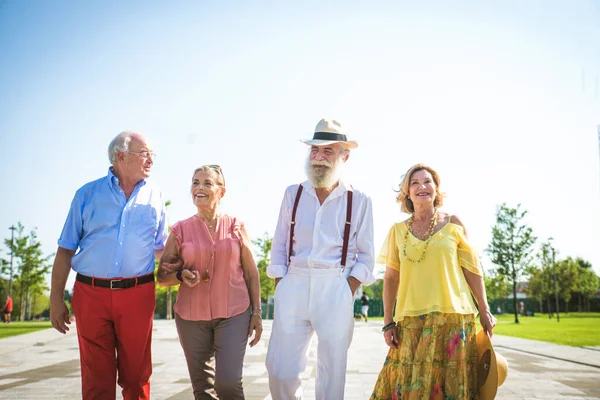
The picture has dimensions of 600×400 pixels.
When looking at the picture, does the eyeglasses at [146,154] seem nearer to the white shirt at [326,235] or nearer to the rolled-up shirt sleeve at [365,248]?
the white shirt at [326,235]

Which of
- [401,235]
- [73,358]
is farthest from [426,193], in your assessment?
[73,358]

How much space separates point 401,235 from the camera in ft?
15.6

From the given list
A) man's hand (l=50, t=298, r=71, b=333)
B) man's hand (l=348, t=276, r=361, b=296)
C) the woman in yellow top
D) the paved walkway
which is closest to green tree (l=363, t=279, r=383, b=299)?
the paved walkway

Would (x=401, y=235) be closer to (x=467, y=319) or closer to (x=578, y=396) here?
(x=467, y=319)

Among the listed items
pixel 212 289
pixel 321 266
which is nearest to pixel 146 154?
pixel 212 289

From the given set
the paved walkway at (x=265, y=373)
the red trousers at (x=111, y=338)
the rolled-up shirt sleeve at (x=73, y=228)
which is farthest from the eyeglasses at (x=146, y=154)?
the paved walkway at (x=265, y=373)

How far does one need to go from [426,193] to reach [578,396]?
461 centimetres

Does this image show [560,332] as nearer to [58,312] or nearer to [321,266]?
[321,266]

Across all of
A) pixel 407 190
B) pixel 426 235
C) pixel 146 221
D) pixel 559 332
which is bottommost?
pixel 559 332

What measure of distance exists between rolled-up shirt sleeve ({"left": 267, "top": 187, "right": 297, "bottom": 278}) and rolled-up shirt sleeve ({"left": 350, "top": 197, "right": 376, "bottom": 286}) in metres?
0.54

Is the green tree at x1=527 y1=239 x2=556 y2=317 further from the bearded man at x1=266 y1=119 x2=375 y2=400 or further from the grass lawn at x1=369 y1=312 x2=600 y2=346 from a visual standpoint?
the bearded man at x1=266 y1=119 x2=375 y2=400

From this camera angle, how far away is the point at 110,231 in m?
4.46

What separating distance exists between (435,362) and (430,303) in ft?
1.44

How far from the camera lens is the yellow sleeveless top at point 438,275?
4.39 metres
